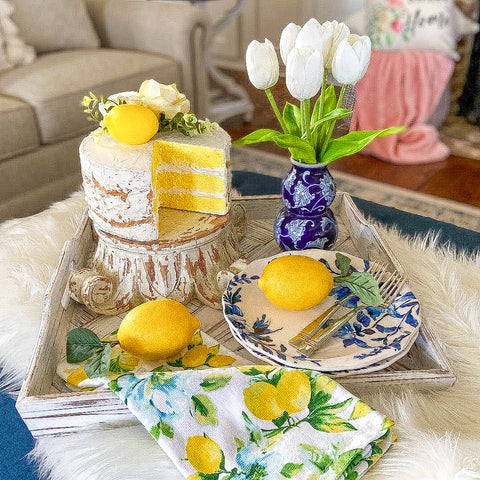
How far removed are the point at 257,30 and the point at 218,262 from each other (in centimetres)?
330

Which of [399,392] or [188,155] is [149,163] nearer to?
[188,155]

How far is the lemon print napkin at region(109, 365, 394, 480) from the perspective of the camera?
668 mm

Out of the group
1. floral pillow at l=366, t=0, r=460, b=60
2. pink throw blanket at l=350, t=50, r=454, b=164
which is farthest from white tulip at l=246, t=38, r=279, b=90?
floral pillow at l=366, t=0, r=460, b=60

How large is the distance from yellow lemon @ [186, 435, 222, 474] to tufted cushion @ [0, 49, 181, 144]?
1522mm

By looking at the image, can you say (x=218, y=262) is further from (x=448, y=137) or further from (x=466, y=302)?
(x=448, y=137)

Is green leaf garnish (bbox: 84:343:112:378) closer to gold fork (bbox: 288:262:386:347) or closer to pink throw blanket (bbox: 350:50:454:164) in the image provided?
gold fork (bbox: 288:262:386:347)

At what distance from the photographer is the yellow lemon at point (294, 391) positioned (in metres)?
0.72

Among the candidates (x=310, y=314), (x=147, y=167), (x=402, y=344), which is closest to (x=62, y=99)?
(x=147, y=167)

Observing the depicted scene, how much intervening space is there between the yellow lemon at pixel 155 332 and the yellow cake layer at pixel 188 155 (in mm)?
300

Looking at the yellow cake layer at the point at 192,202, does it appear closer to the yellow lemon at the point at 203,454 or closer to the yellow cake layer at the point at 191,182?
the yellow cake layer at the point at 191,182

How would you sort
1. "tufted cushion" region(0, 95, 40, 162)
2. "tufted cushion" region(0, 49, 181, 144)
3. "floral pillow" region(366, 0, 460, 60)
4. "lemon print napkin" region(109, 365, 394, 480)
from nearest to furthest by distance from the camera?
"lemon print napkin" region(109, 365, 394, 480), "tufted cushion" region(0, 95, 40, 162), "tufted cushion" region(0, 49, 181, 144), "floral pillow" region(366, 0, 460, 60)

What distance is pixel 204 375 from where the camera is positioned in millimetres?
745

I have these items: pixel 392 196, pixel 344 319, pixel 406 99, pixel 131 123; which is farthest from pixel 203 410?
pixel 406 99

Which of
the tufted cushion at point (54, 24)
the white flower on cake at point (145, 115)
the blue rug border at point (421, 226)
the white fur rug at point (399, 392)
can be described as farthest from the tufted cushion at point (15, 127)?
the blue rug border at point (421, 226)
